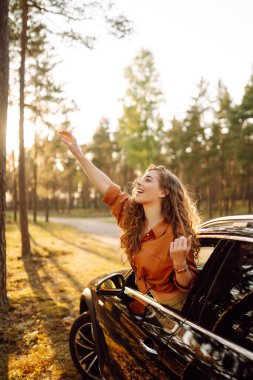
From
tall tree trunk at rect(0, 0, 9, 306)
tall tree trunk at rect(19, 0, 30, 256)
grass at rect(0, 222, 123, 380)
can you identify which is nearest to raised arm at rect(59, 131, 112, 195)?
grass at rect(0, 222, 123, 380)

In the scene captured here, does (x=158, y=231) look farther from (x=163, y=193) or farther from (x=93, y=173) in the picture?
(x=93, y=173)

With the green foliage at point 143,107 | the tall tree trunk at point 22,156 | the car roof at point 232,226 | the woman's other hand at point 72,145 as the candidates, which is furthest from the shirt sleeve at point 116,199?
the green foliage at point 143,107

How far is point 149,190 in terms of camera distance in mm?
3158

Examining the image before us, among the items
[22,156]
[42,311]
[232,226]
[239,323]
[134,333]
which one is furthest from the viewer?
[22,156]

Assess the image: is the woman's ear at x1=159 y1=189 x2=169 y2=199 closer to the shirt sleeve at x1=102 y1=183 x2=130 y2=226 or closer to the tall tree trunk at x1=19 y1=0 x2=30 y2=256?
the shirt sleeve at x1=102 y1=183 x2=130 y2=226

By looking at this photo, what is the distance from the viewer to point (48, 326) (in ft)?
19.2

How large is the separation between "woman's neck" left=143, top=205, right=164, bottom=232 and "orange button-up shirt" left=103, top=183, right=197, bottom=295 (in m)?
0.07

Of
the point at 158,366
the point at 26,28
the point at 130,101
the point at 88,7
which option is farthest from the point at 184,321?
the point at 130,101

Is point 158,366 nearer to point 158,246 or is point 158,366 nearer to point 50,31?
point 158,246

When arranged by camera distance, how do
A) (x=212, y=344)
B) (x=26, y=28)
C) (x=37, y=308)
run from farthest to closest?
(x=26, y=28) → (x=37, y=308) → (x=212, y=344)

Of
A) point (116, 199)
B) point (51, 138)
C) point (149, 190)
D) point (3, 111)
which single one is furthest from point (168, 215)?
point (51, 138)

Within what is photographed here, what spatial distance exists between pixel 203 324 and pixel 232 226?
0.66 meters

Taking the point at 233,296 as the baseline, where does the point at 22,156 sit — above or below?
above

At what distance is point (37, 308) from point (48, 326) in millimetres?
1098
